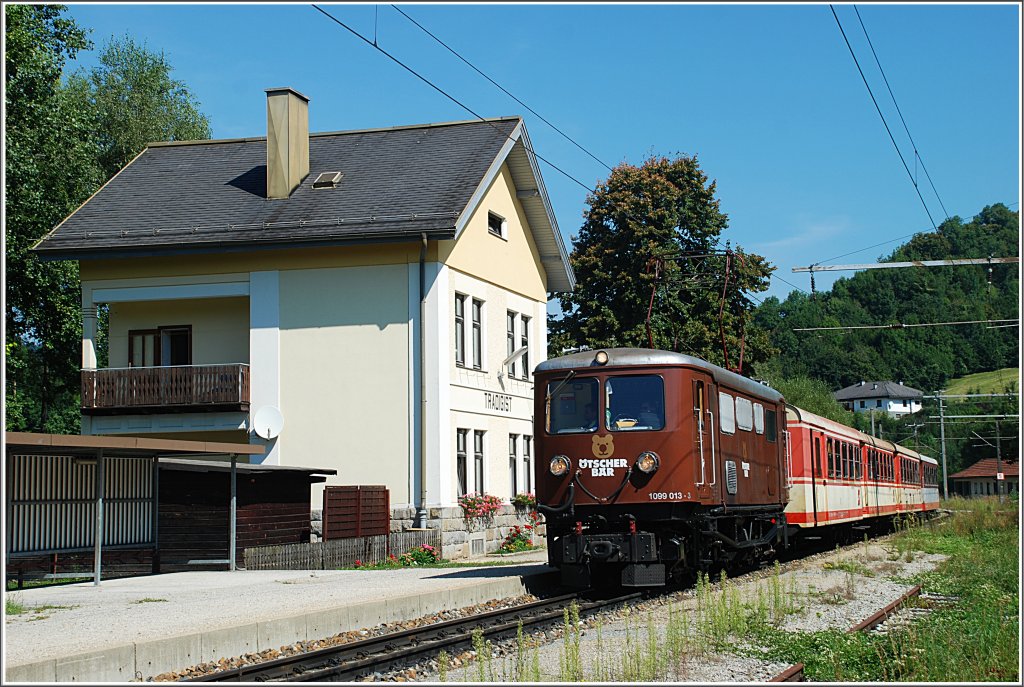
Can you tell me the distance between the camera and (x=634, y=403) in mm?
15695

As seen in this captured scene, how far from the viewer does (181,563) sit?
2200 centimetres

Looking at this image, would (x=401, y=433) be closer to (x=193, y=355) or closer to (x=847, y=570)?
(x=193, y=355)

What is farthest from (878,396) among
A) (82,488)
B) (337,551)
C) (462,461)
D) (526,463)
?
(82,488)

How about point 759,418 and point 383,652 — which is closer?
point 383,652

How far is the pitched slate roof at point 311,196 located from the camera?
27.2 metres

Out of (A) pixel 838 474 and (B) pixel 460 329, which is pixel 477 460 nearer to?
(B) pixel 460 329

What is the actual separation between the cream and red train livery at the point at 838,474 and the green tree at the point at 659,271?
8.33m

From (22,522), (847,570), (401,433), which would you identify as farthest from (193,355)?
(847,570)

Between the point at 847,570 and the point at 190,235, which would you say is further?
the point at 190,235

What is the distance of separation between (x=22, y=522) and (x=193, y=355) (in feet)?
41.5

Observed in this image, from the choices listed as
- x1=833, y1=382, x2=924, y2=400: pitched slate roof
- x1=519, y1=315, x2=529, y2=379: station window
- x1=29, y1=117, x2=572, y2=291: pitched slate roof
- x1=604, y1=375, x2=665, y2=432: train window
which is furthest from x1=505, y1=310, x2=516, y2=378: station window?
x1=833, y1=382, x2=924, y2=400: pitched slate roof

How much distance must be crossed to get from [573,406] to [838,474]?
1226 cm

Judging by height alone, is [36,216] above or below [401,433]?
above

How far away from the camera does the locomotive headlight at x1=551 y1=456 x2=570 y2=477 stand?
623 inches
